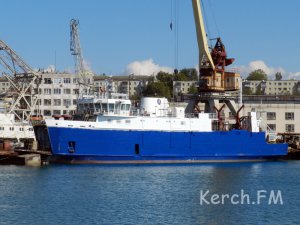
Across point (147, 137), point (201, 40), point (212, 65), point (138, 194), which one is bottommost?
point (138, 194)

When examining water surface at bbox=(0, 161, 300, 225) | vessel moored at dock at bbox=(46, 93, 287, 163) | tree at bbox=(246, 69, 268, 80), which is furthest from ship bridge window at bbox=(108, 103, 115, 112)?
tree at bbox=(246, 69, 268, 80)

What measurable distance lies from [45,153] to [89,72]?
127 ft

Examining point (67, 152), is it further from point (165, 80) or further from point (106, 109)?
point (165, 80)

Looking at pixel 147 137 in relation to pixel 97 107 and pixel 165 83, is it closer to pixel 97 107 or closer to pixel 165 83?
pixel 97 107

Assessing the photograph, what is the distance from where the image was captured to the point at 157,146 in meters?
51.1

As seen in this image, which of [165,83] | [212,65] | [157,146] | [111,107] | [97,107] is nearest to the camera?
[111,107]

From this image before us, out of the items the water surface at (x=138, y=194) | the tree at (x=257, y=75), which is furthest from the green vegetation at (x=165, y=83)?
the water surface at (x=138, y=194)

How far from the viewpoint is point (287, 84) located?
156 m

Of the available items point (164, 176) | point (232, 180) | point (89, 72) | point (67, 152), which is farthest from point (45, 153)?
point (89, 72)

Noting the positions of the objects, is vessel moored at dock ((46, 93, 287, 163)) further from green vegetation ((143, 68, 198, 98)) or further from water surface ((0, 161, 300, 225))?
green vegetation ((143, 68, 198, 98))

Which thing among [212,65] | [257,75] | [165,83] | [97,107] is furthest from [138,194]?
[257,75]

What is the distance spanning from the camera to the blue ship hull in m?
48.4

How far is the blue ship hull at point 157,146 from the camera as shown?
48375 mm

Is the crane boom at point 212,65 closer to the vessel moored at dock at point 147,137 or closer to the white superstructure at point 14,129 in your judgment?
the vessel moored at dock at point 147,137
